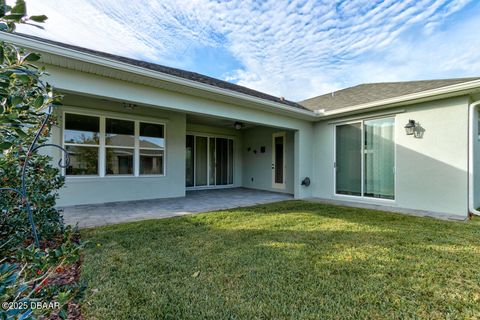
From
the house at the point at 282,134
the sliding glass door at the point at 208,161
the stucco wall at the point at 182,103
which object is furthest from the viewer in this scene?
the sliding glass door at the point at 208,161

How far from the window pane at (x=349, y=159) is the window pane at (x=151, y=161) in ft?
19.5

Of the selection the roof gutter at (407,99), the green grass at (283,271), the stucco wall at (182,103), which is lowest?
the green grass at (283,271)

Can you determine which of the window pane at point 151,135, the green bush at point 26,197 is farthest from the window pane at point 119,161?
the green bush at point 26,197

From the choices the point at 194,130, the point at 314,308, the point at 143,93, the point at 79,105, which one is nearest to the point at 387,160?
the point at 314,308

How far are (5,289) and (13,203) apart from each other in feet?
9.30

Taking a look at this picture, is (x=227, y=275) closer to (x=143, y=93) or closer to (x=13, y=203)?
(x=13, y=203)

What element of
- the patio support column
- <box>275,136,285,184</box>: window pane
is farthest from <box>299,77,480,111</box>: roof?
<box>275,136,285,184</box>: window pane

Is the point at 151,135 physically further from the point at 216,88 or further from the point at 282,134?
the point at 282,134

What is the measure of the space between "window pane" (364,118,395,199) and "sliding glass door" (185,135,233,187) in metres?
6.12

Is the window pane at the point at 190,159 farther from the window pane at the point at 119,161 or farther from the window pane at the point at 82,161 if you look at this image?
the window pane at the point at 82,161

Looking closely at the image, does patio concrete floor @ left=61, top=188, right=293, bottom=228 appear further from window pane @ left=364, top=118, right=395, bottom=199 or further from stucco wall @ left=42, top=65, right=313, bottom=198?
window pane @ left=364, top=118, right=395, bottom=199

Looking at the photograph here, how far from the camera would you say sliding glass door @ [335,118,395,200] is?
6.27 m

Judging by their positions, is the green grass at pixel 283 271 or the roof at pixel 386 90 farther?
the roof at pixel 386 90

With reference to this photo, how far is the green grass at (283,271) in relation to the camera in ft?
6.27
